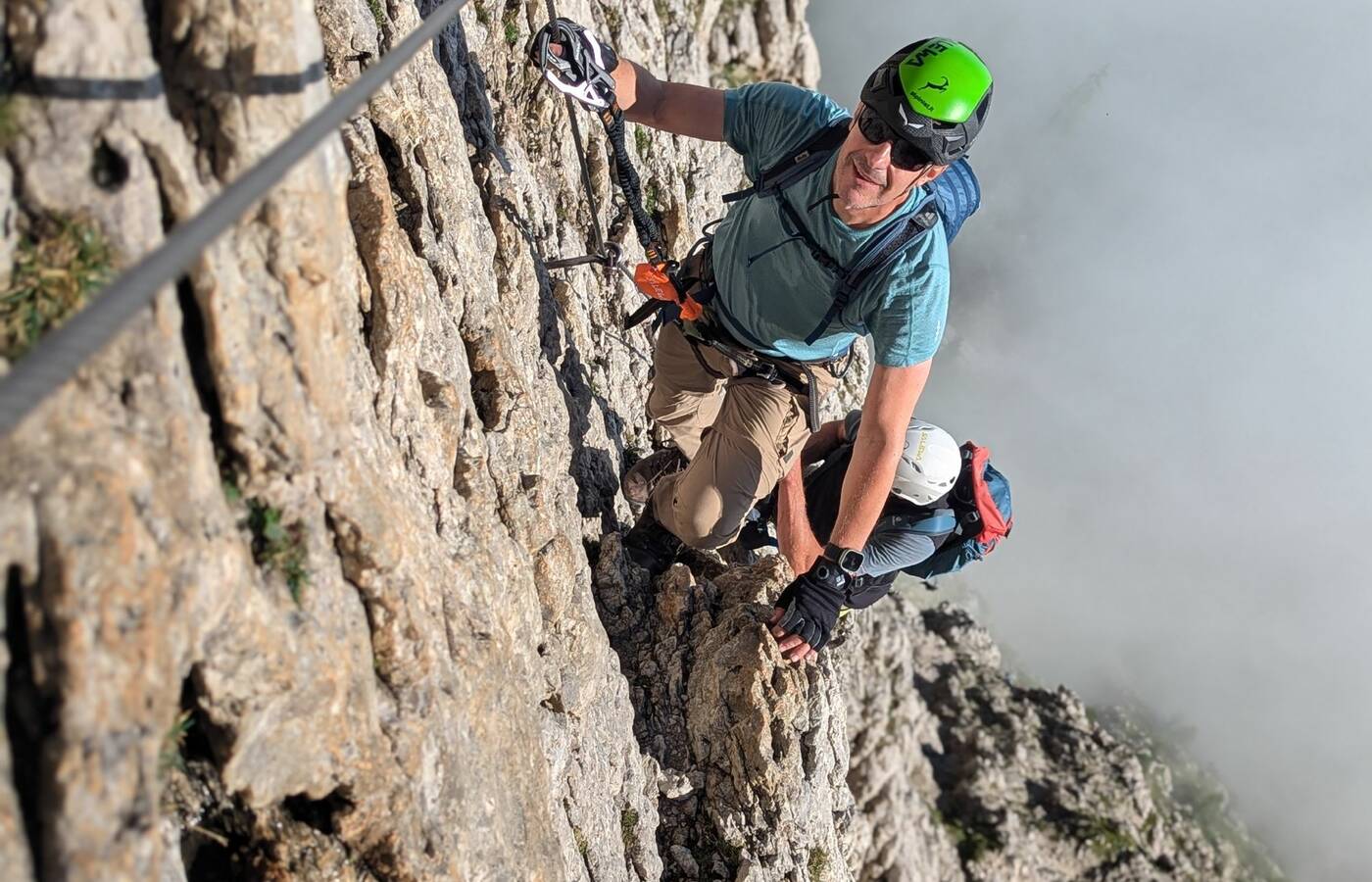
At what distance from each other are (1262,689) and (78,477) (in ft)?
712

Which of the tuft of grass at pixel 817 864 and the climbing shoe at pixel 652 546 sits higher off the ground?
the climbing shoe at pixel 652 546

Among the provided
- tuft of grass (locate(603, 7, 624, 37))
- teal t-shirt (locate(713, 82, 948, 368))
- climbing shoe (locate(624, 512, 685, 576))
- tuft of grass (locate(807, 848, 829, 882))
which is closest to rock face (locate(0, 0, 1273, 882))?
tuft of grass (locate(807, 848, 829, 882))

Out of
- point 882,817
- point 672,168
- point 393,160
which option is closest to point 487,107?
point 393,160

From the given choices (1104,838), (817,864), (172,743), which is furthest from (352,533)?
(1104,838)

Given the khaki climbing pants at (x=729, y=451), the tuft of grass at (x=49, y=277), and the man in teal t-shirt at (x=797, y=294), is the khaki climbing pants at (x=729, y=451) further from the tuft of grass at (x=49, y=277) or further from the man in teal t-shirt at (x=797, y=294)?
the tuft of grass at (x=49, y=277)

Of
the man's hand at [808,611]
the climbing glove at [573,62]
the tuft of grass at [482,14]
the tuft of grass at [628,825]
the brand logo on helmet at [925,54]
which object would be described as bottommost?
the tuft of grass at [628,825]

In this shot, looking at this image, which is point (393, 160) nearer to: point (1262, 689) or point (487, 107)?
point (487, 107)

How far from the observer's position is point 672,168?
52.7 feet

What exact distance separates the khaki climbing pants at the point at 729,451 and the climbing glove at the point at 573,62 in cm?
312

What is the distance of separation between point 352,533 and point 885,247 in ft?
15.6

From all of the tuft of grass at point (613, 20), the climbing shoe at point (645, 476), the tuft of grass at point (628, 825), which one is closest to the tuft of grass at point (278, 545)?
the tuft of grass at point (628, 825)

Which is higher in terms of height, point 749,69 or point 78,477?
point 749,69

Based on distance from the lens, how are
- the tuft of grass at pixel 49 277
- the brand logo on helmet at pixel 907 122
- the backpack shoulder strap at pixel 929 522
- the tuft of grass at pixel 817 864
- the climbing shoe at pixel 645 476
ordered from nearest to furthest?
the tuft of grass at pixel 49 277 < the brand logo on helmet at pixel 907 122 < the tuft of grass at pixel 817 864 < the backpack shoulder strap at pixel 929 522 < the climbing shoe at pixel 645 476

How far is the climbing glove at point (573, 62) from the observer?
8.41 m
